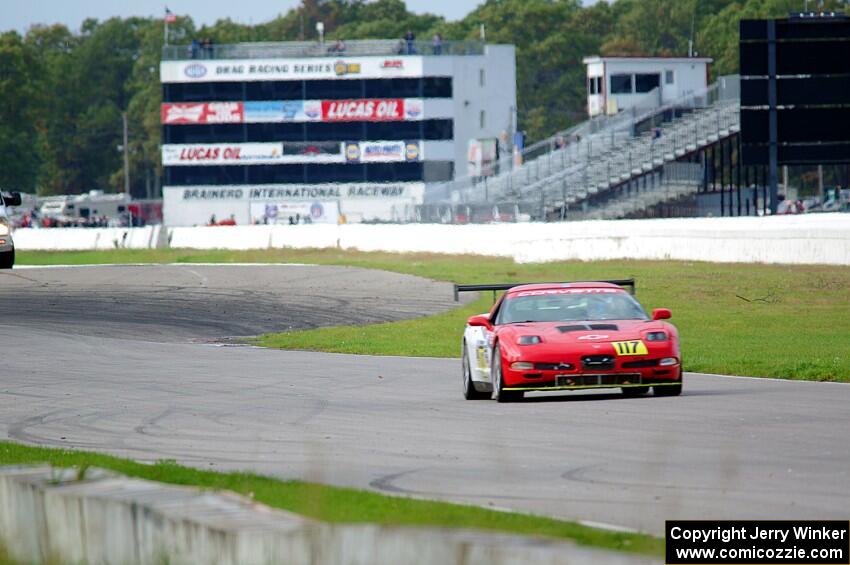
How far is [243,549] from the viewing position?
234 inches

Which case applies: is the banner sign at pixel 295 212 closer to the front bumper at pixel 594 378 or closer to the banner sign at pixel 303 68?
the banner sign at pixel 303 68

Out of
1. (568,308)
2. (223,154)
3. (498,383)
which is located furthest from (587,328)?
(223,154)

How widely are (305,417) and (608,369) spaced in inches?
116

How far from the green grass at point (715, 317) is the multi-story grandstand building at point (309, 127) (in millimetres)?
55445

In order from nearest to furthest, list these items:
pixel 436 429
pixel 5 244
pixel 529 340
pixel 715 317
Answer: pixel 436 429, pixel 529 340, pixel 715 317, pixel 5 244

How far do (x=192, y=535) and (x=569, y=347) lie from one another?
962 centimetres

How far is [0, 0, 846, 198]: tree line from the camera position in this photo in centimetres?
14425

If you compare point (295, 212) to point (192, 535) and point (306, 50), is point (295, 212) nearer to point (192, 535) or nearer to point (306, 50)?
point (306, 50)

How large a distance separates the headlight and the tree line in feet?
389

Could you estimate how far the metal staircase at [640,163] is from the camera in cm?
6819

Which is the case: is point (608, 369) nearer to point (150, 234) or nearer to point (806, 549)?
point (806, 549)

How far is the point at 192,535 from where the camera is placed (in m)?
6.27

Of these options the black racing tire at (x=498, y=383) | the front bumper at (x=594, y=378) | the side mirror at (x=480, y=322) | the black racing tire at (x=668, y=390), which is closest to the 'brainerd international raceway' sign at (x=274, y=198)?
the side mirror at (x=480, y=322)

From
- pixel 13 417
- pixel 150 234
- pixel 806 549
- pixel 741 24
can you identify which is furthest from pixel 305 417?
pixel 150 234
